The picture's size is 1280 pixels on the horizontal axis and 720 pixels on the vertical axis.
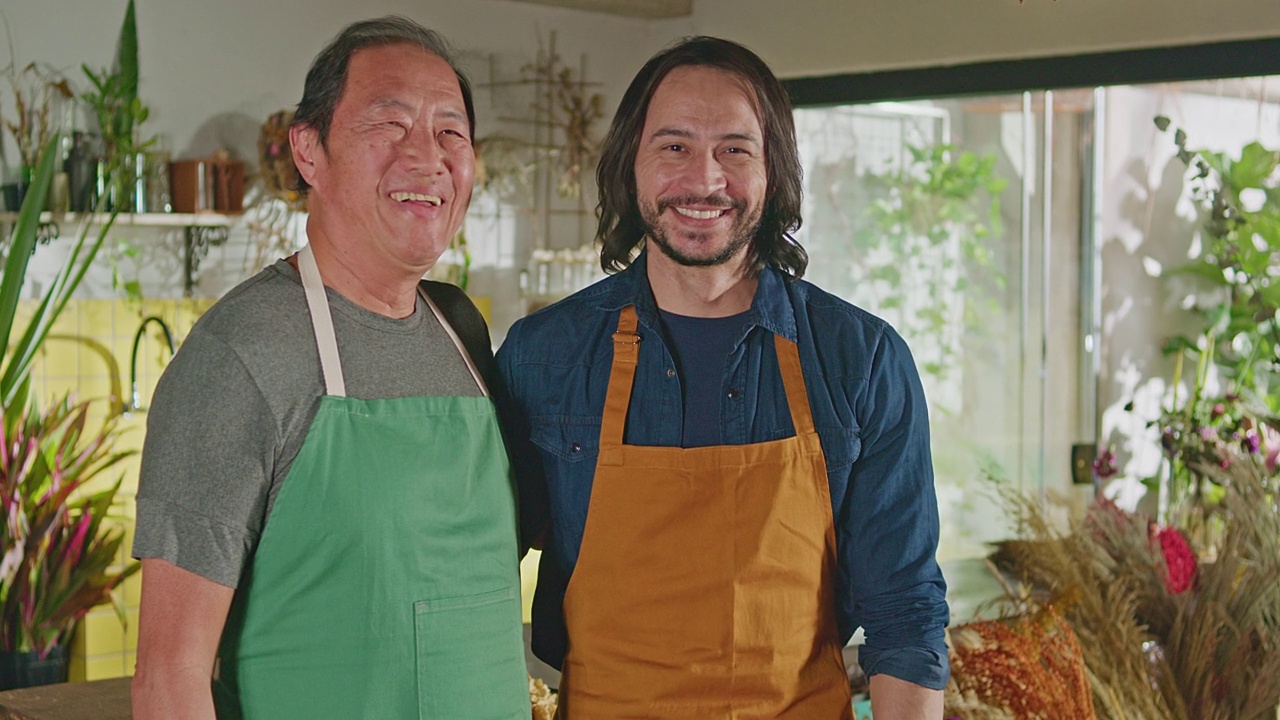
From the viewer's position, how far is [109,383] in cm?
423

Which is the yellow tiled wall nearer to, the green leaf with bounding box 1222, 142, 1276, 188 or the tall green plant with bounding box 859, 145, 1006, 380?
the tall green plant with bounding box 859, 145, 1006, 380

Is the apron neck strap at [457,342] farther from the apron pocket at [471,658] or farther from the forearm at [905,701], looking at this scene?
the forearm at [905,701]

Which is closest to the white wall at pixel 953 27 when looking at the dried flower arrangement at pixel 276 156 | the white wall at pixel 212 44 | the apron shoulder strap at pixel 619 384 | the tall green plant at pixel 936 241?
the tall green plant at pixel 936 241

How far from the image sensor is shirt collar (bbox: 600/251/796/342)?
74.2 inches

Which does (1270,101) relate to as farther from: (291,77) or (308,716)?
(308,716)

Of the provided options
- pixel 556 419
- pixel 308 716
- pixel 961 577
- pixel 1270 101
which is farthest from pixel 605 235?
pixel 1270 101

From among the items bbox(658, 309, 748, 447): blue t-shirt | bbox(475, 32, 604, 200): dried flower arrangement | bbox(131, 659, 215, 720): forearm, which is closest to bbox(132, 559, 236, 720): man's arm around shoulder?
bbox(131, 659, 215, 720): forearm

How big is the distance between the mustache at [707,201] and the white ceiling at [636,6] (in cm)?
320

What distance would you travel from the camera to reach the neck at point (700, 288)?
1907 millimetres

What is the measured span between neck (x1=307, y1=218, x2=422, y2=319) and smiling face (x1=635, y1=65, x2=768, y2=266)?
36 cm

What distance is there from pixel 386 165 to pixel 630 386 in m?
0.43

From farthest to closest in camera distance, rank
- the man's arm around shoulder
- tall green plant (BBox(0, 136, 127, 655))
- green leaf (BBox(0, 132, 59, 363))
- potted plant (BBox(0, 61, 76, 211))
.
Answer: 1. potted plant (BBox(0, 61, 76, 211))
2. tall green plant (BBox(0, 136, 127, 655))
3. green leaf (BBox(0, 132, 59, 363))
4. the man's arm around shoulder

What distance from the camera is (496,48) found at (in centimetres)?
504

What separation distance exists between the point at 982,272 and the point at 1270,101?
1.14m
